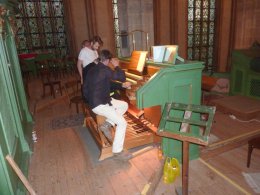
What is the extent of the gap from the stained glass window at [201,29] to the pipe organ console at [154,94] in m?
8.67

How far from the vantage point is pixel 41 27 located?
10195 millimetres

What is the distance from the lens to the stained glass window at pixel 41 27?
9934mm

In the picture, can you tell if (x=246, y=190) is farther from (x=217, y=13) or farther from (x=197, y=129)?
(x=217, y=13)

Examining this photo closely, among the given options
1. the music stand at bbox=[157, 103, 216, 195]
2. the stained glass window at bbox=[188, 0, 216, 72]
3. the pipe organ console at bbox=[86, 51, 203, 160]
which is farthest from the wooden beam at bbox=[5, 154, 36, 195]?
the stained glass window at bbox=[188, 0, 216, 72]

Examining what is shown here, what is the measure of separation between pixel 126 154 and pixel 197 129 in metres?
1.19

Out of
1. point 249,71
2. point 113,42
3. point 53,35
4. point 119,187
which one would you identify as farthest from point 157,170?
point 53,35

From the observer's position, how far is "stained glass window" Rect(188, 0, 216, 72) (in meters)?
11.7

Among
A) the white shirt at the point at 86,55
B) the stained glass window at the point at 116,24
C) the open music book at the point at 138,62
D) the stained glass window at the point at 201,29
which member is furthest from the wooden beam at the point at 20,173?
the stained glass window at the point at 201,29

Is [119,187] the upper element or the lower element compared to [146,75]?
lower

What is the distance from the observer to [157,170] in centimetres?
312

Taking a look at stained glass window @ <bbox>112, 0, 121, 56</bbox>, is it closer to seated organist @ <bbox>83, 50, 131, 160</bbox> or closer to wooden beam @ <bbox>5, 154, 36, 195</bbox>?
seated organist @ <bbox>83, 50, 131, 160</bbox>

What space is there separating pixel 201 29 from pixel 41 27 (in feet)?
26.9

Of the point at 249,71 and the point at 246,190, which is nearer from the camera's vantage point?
the point at 246,190

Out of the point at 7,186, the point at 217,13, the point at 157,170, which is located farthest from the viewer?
the point at 217,13
